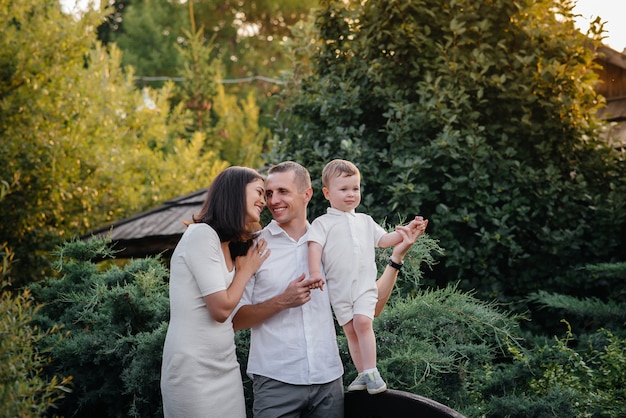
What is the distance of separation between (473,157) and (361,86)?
1.21 m

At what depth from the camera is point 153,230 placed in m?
7.78

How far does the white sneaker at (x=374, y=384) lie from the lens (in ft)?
Answer: 8.95

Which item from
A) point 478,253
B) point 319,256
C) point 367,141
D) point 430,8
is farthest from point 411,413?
Answer: point 430,8

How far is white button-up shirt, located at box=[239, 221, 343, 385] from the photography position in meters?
2.69

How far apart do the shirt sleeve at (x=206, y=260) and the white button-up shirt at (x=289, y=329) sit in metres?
0.30

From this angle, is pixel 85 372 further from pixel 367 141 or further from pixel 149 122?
pixel 149 122

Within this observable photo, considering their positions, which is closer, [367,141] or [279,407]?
[279,407]

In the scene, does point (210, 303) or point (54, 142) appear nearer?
point (210, 303)

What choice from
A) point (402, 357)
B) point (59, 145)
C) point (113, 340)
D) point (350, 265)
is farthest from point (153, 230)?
point (350, 265)

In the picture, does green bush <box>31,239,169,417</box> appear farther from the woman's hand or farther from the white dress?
the woman's hand

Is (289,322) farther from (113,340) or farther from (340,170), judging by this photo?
(113,340)

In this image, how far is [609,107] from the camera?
7.12 meters

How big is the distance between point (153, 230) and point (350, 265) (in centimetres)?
534

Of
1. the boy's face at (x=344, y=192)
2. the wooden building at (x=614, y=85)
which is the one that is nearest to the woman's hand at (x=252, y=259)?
the boy's face at (x=344, y=192)
